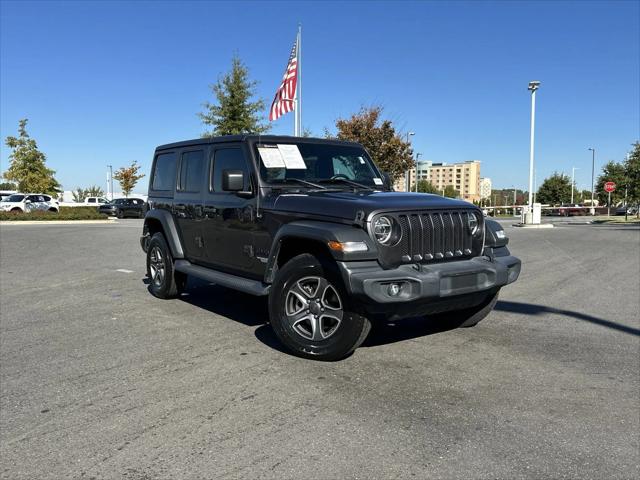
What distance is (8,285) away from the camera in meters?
8.40

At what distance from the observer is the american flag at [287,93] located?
→ 708 inches

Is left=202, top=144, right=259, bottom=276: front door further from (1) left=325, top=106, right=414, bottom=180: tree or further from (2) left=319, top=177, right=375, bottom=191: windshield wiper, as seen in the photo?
(1) left=325, top=106, right=414, bottom=180: tree

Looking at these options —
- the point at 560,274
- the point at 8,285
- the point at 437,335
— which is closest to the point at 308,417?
the point at 437,335

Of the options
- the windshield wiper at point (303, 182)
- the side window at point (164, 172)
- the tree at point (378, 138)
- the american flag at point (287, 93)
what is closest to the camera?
the windshield wiper at point (303, 182)

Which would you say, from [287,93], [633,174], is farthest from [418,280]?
[633,174]

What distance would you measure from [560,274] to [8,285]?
9.50 m

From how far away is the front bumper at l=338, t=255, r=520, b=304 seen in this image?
3.84 metres

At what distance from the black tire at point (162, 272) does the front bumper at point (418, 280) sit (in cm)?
352

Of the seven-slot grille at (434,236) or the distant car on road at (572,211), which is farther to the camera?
the distant car on road at (572,211)

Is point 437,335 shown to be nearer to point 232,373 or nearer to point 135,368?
point 232,373

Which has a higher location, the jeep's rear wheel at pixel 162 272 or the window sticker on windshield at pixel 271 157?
the window sticker on windshield at pixel 271 157

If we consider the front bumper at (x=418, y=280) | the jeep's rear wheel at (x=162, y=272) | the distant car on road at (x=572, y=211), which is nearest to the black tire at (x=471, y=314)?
the front bumper at (x=418, y=280)

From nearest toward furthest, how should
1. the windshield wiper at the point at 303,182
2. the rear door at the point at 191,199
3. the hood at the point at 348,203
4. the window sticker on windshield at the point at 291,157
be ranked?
the hood at the point at 348,203 < the windshield wiper at the point at 303,182 < the window sticker on windshield at the point at 291,157 < the rear door at the point at 191,199

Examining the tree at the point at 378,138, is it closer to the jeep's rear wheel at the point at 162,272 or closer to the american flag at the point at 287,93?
the american flag at the point at 287,93
